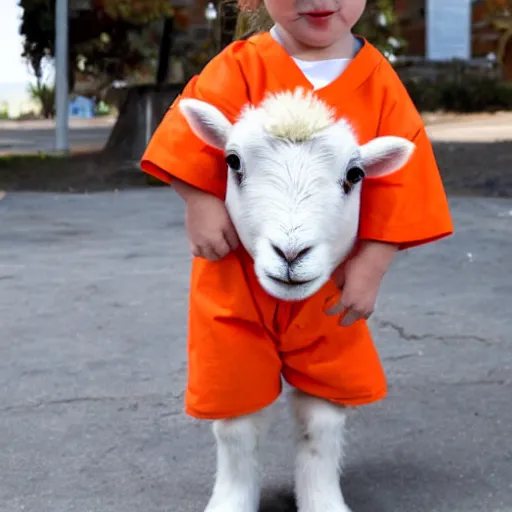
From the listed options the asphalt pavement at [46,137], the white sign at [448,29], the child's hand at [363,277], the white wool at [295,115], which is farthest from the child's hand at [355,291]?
the white sign at [448,29]

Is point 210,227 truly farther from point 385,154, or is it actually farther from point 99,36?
point 99,36

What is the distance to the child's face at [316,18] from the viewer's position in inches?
83.9

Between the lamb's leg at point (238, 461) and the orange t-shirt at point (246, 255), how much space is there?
6 cm

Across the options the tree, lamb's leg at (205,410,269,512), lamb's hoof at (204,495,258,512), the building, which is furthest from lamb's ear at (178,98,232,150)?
the building

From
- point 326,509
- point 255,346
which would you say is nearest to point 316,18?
point 255,346

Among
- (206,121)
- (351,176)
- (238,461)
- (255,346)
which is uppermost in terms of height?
(206,121)

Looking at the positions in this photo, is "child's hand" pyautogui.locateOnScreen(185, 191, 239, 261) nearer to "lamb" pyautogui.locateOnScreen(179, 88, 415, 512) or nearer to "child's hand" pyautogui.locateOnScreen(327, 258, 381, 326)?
"lamb" pyautogui.locateOnScreen(179, 88, 415, 512)

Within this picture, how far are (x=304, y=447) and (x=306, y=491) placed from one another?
0.35 feet

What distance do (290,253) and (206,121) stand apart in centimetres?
34

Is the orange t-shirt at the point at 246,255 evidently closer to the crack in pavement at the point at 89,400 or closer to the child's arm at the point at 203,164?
the child's arm at the point at 203,164

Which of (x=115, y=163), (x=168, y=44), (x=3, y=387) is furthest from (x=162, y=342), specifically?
(x=168, y=44)

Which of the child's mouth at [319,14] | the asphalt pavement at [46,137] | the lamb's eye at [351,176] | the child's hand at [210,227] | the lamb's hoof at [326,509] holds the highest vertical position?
the child's mouth at [319,14]

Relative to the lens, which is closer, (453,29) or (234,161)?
(234,161)

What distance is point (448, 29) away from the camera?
23953mm
